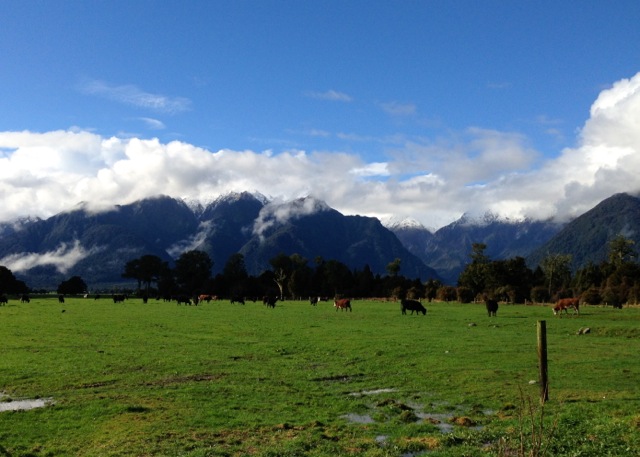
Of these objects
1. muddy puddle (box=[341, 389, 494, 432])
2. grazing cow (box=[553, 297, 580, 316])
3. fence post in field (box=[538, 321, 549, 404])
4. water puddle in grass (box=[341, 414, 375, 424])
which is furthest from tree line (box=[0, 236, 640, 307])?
water puddle in grass (box=[341, 414, 375, 424])

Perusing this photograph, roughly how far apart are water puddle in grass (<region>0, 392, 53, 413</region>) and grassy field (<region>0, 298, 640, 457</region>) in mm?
176

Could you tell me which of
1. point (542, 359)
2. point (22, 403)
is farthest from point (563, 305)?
point (22, 403)

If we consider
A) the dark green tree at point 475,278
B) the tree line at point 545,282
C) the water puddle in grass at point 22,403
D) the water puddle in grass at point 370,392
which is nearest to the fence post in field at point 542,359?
the water puddle in grass at point 370,392

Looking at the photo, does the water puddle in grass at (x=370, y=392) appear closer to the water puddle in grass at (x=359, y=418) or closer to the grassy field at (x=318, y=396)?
the grassy field at (x=318, y=396)

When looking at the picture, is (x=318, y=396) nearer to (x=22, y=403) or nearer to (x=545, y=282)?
(x=22, y=403)

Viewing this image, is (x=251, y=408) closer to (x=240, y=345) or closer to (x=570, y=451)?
(x=570, y=451)

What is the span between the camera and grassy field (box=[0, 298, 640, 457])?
1480cm

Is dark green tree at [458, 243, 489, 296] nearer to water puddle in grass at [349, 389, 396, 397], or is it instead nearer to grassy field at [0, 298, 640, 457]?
grassy field at [0, 298, 640, 457]

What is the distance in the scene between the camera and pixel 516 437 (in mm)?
14695

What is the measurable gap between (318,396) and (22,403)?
444 inches

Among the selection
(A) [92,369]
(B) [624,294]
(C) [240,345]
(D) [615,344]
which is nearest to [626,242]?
(B) [624,294]

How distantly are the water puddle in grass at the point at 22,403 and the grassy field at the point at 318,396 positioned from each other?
0.18m

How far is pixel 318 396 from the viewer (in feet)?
70.5

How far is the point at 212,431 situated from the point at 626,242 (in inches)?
7902
